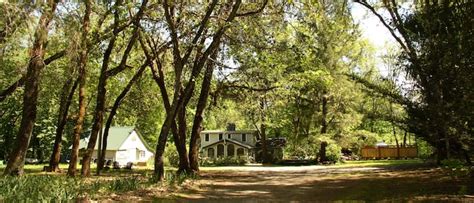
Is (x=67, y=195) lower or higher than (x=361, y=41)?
lower

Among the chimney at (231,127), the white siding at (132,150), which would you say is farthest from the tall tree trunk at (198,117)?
the chimney at (231,127)

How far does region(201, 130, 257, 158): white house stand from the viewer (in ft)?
194

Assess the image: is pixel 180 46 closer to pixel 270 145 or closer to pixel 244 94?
pixel 244 94

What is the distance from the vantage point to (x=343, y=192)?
15.3m

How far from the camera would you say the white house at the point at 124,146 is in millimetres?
59750

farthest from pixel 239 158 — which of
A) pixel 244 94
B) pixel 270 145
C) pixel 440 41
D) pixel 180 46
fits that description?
pixel 440 41

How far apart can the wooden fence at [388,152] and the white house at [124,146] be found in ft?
86.2

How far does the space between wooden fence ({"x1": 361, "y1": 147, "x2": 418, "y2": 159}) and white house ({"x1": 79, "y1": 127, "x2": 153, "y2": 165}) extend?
26283 mm

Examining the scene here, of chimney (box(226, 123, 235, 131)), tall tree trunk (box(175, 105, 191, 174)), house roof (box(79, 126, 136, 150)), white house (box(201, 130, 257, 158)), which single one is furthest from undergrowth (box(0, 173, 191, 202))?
chimney (box(226, 123, 235, 131))

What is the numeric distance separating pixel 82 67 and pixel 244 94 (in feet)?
31.4

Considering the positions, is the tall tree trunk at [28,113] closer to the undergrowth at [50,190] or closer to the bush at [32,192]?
the undergrowth at [50,190]

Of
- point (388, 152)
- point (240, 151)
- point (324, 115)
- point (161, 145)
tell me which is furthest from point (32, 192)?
point (240, 151)

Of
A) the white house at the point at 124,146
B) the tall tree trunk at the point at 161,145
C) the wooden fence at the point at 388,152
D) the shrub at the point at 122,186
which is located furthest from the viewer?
the white house at the point at 124,146

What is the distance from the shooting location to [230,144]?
197ft
